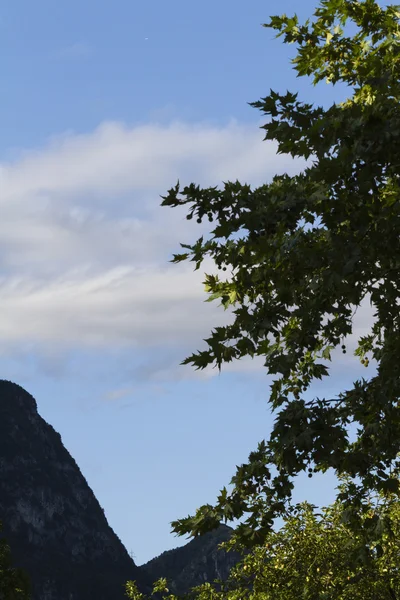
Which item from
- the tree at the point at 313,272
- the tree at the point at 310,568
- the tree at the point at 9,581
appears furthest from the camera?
the tree at the point at 9,581

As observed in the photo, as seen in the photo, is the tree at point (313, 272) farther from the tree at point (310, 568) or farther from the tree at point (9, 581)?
the tree at point (9, 581)

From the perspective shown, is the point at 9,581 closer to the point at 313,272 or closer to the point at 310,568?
the point at 310,568

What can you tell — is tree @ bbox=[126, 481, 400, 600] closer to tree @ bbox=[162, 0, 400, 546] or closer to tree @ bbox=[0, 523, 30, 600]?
tree @ bbox=[162, 0, 400, 546]

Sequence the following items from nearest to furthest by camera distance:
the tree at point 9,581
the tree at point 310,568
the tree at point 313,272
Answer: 1. the tree at point 313,272
2. the tree at point 310,568
3. the tree at point 9,581

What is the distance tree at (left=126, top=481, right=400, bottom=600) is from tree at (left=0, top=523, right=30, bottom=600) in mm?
19287

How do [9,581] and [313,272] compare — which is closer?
[313,272]

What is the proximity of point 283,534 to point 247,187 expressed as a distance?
10165mm

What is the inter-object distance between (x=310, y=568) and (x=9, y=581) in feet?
70.9

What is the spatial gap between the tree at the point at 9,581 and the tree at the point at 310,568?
19287mm

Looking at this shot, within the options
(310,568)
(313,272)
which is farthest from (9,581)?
(313,272)

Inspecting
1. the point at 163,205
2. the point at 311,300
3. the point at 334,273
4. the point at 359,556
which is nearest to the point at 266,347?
the point at 311,300

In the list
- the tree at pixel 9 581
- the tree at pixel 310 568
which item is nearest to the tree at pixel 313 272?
the tree at pixel 310 568

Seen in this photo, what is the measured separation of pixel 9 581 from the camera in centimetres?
3541

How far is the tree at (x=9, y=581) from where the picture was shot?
3509cm
